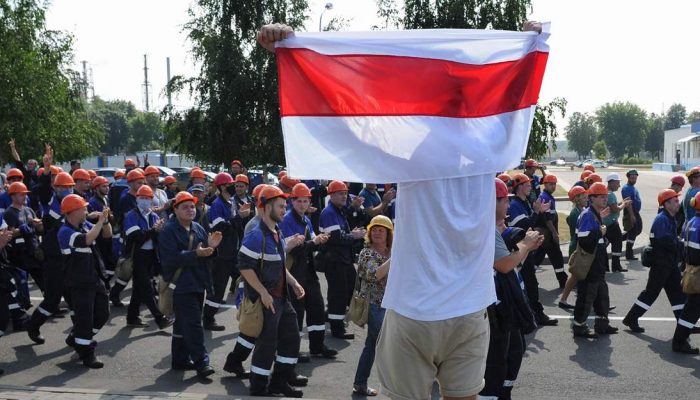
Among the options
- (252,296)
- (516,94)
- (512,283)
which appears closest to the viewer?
(516,94)

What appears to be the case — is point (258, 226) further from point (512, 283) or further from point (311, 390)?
point (512, 283)

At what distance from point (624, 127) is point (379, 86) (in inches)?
5574

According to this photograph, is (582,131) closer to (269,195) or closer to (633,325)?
(633,325)

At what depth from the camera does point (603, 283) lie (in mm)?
9172

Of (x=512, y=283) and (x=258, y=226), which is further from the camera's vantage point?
(x=258, y=226)

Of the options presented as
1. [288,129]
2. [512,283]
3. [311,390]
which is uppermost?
[288,129]

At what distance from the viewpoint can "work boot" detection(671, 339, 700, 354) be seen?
827cm

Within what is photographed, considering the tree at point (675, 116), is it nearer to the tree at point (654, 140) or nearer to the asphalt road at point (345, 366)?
the tree at point (654, 140)

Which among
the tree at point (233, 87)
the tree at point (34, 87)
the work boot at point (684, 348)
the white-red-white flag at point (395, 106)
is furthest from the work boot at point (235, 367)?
the tree at point (34, 87)

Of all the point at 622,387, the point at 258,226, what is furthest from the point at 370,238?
the point at 622,387

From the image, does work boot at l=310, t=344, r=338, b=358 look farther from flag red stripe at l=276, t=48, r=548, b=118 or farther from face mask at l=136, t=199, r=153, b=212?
flag red stripe at l=276, t=48, r=548, b=118

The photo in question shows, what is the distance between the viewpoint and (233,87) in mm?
22297

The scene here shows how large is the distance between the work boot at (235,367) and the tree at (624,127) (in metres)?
137

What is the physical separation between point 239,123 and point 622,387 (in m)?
17.7
